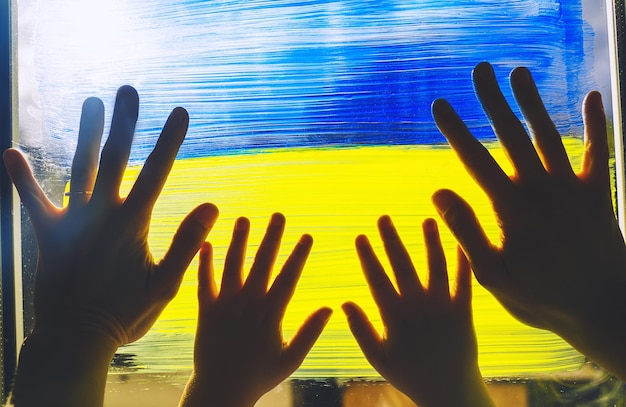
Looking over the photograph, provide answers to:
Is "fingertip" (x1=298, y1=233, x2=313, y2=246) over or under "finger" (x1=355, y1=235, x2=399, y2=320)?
over

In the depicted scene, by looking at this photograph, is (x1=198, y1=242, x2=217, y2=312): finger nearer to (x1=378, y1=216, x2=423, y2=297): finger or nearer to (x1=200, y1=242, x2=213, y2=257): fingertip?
(x1=200, y1=242, x2=213, y2=257): fingertip

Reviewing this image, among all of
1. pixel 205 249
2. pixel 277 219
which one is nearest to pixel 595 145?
pixel 277 219

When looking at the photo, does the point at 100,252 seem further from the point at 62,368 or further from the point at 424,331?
the point at 424,331

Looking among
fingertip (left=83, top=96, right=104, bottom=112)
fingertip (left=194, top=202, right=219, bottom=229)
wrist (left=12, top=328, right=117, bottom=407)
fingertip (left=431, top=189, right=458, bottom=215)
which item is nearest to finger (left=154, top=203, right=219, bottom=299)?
fingertip (left=194, top=202, right=219, bottom=229)

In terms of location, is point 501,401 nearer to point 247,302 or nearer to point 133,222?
point 247,302

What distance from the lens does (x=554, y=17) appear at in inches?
25.8

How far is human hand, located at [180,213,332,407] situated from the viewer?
1.97ft

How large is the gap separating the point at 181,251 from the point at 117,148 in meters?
0.17

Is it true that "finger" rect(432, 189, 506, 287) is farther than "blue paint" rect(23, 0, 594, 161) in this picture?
No

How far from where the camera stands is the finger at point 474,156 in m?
0.55

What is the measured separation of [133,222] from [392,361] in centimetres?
40

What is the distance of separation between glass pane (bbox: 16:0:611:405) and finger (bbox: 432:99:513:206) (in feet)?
0.28

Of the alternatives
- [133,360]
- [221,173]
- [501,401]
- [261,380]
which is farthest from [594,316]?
[133,360]

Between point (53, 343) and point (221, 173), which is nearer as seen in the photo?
point (53, 343)
